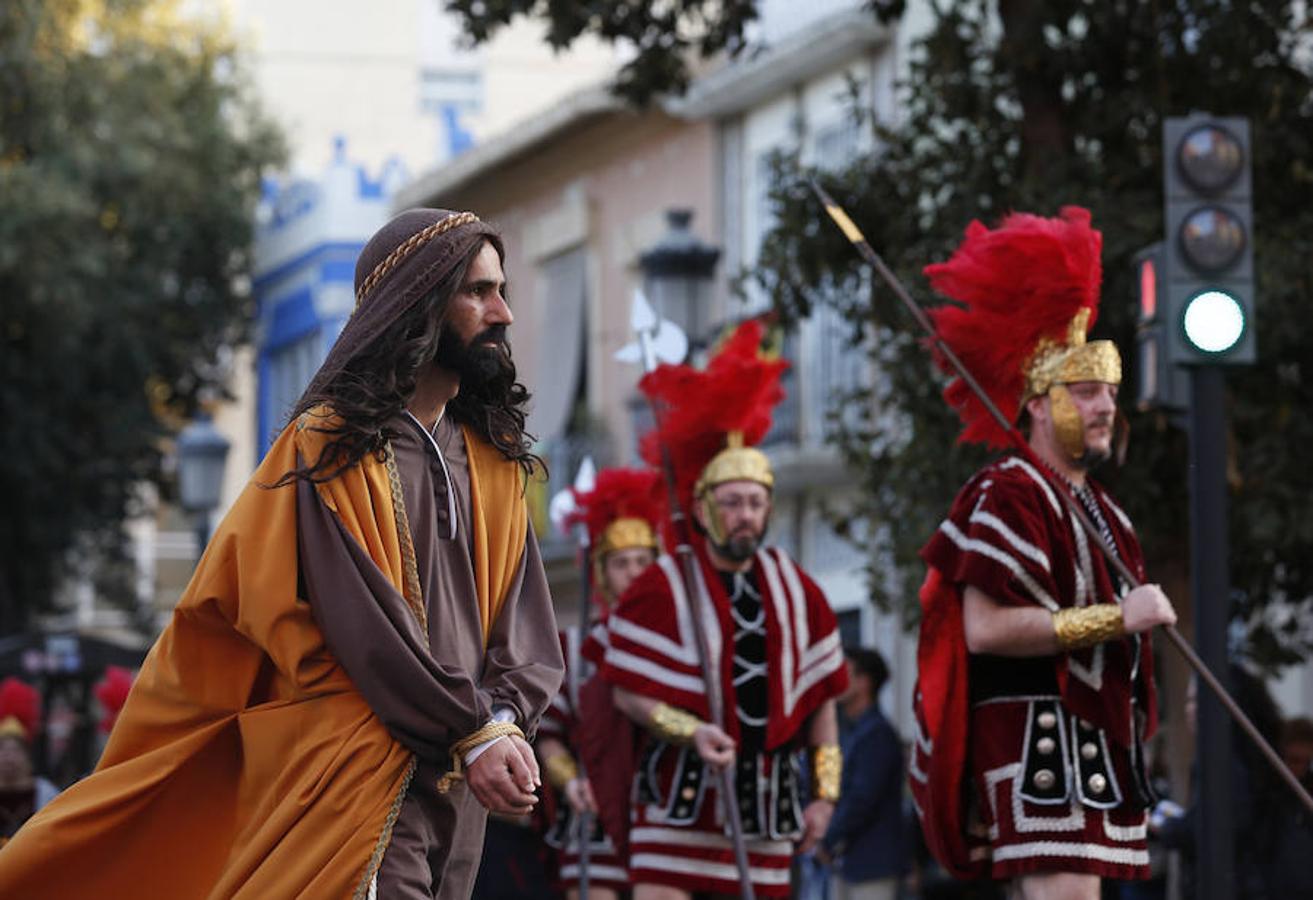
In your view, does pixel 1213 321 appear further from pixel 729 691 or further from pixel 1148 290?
pixel 729 691

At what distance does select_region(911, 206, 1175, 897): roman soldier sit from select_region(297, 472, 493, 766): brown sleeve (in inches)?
85.1

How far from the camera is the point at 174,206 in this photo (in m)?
32.1

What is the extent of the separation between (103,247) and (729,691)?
884 inches

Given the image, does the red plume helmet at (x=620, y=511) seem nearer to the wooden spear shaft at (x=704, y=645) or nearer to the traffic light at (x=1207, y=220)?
the wooden spear shaft at (x=704, y=645)

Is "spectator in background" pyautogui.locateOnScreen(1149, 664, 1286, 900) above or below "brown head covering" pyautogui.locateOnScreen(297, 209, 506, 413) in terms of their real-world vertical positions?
below

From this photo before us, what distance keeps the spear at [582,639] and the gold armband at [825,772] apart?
5.25ft

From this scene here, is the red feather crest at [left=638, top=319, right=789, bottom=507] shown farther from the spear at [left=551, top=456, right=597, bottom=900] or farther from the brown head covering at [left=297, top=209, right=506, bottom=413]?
the brown head covering at [left=297, top=209, right=506, bottom=413]

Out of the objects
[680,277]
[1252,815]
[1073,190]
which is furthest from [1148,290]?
[680,277]

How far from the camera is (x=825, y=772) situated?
921cm

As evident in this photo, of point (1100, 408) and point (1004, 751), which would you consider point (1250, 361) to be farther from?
point (1004, 751)

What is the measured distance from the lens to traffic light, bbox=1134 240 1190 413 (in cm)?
887

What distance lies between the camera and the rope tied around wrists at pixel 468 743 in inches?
217

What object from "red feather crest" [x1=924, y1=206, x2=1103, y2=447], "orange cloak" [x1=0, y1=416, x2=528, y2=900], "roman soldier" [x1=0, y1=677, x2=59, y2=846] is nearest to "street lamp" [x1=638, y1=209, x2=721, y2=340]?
"roman soldier" [x1=0, y1=677, x2=59, y2=846]

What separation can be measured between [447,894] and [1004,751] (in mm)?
2110
